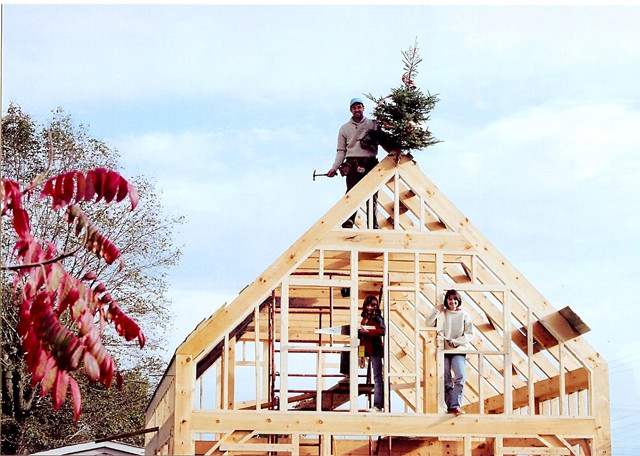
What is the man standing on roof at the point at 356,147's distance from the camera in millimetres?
14789

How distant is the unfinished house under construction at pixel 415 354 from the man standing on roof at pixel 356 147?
2.00 ft

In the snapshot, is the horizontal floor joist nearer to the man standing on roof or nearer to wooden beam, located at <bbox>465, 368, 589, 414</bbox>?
wooden beam, located at <bbox>465, 368, 589, 414</bbox>

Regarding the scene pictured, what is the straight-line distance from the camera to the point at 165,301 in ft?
89.1

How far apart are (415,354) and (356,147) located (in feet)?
9.67

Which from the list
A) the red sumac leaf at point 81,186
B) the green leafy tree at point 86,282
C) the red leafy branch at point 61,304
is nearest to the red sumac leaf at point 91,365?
the red leafy branch at point 61,304

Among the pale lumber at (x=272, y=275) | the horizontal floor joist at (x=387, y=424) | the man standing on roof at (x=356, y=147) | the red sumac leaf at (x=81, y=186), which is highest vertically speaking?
A: the man standing on roof at (x=356, y=147)

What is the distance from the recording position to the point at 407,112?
14.2 m

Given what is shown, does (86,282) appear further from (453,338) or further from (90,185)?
(90,185)

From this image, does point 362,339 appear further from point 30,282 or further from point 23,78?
point 23,78

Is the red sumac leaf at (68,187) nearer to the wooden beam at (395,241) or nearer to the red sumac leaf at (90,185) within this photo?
the red sumac leaf at (90,185)

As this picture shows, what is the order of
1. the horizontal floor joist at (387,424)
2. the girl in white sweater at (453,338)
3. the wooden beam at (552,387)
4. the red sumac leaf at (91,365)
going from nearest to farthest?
the red sumac leaf at (91,365), the horizontal floor joist at (387,424), the girl in white sweater at (453,338), the wooden beam at (552,387)

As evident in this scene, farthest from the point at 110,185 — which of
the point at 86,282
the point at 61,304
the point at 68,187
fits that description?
the point at 86,282

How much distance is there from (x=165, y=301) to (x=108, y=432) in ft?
11.1

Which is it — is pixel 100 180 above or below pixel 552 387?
above
